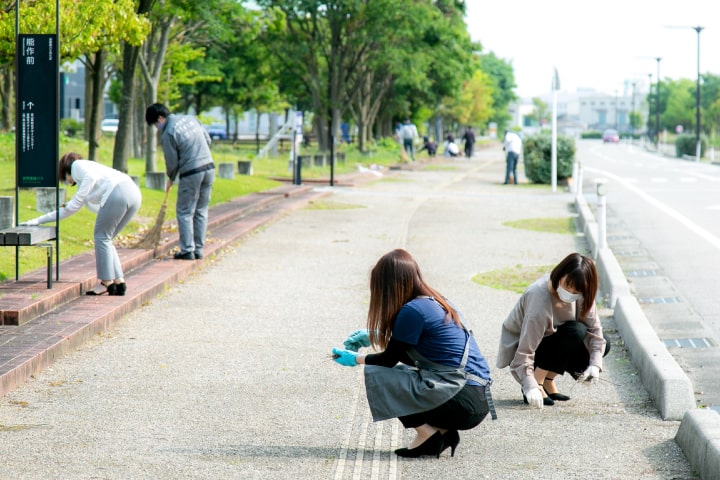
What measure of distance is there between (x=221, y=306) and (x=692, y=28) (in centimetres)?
5509

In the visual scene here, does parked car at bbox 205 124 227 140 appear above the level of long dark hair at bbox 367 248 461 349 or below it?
above

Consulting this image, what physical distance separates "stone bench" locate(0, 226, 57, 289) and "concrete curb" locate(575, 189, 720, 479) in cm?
465

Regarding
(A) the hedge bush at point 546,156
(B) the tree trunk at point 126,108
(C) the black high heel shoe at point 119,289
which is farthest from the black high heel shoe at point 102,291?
(A) the hedge bush at point 546,156

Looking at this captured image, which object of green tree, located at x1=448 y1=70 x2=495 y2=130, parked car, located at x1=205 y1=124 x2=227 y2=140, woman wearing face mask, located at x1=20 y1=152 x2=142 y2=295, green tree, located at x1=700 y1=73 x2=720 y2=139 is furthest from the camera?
green tree, located at x1=700 y1=73 x2=720 y2=139

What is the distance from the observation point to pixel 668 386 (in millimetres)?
6238

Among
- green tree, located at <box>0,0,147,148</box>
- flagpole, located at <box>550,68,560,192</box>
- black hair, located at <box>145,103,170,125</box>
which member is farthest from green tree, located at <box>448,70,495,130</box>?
black hair, located at <box>145,103,170,125</box>

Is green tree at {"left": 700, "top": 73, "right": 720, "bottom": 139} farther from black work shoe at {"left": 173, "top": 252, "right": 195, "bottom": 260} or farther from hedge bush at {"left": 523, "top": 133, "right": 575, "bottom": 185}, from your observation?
black work shoe at {"left": 173, "top": 252, "right": 195, "bottom": 260}

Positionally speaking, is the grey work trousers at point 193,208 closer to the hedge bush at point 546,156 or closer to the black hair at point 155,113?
the black hair at point 155,113

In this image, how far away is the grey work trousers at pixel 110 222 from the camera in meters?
9.36

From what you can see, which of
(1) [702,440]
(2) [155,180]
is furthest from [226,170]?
(1) [702,440]

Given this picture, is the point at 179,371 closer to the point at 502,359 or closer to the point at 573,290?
the point at 502,359

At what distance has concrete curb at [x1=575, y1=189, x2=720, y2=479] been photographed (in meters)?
5.05

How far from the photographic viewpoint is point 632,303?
29.7ft

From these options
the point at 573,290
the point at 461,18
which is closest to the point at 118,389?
the point at 573,290
